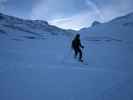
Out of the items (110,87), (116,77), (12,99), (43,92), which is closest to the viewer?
(12,99)

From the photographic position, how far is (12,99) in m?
5.12

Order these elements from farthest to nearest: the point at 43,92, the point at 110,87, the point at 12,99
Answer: the point at 110,87, the point at 43,92, the point at 12,99

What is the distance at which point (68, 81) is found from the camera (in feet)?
23.0

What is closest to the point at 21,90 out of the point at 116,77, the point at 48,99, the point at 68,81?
the point at 48,99

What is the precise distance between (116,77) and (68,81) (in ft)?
6.56

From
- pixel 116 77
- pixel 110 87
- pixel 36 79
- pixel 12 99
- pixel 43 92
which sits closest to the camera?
pixel 12 99

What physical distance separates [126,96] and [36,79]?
3.03 meters

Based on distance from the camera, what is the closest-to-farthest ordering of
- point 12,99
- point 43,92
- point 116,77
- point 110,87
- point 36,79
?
1. point 12,99
2. point 43,92
3. point 110,87
4. point 36,79
5. point 116,77

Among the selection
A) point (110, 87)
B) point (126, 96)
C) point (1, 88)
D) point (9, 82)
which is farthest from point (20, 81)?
point (126, 96)

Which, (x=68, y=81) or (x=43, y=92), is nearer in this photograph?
(x=43, y=92)

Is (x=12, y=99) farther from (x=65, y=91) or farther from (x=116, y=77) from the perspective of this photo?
(x=116, y=77)

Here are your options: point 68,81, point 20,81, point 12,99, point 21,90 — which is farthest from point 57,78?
point 12,99

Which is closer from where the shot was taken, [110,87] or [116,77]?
[110,87]

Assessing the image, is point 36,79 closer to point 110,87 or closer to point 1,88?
point 1,88
